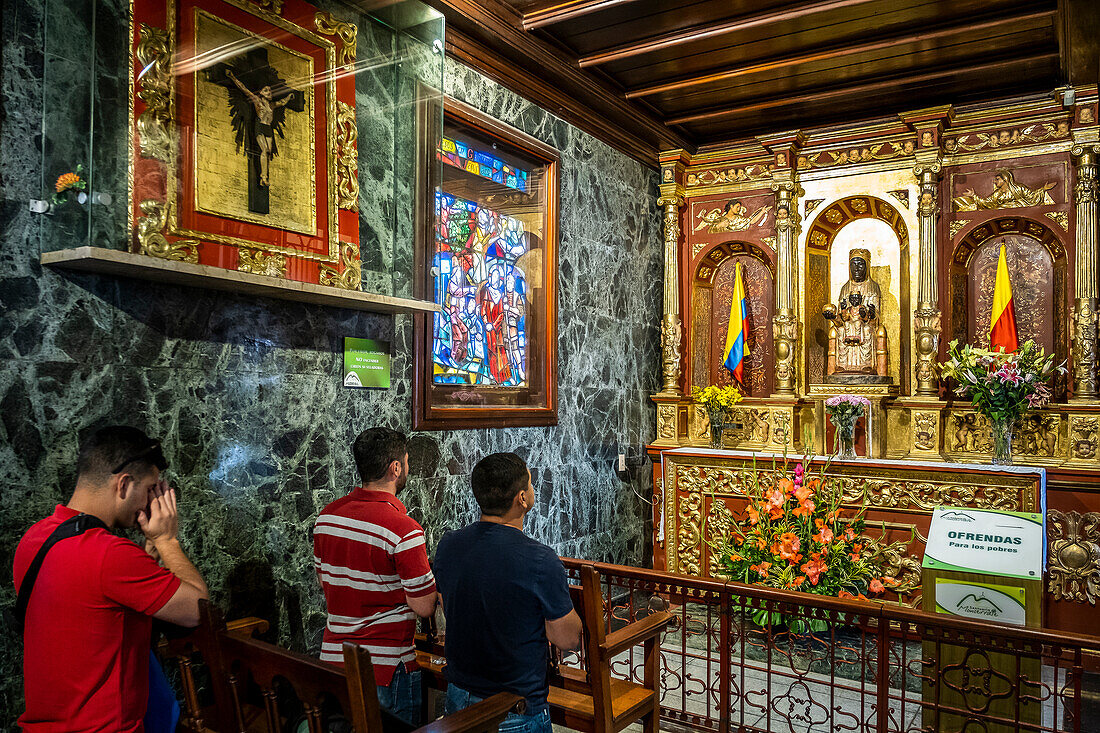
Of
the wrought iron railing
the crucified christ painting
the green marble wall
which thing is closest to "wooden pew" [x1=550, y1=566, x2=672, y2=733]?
the wrought iron railing

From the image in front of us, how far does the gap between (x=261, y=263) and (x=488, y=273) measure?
227 cm

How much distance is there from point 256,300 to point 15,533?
4.68 ft

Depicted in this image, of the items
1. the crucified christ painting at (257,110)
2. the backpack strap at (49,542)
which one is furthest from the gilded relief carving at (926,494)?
the backpack strap at (49,542)

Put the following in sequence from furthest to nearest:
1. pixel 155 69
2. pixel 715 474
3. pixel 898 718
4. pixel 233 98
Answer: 1. pixel 715 474
2. pixel 898 718
3. pixel 233 98
4. pixel 155 69

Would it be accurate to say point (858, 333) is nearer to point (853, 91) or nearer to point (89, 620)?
point (853, 91)

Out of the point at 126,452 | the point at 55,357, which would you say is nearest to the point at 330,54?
the point at 55,357

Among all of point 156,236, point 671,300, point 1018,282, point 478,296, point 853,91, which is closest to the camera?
point 156,236

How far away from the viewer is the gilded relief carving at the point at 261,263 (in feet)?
11.4

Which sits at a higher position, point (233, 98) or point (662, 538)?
point (233, 98)

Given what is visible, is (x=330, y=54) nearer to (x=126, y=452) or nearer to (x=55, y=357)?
(x=55, y=357)

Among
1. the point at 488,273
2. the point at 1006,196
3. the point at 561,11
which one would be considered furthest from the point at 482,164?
the point at 1006,196

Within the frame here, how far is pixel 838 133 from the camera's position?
7.34 m

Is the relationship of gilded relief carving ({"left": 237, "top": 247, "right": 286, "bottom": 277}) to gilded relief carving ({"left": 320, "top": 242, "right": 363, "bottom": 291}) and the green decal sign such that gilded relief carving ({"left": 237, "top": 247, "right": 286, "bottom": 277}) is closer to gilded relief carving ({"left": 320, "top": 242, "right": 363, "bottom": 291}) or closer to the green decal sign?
gilded relief carving ({"left": 320, "top": 242, "right": 363, "bottom": 291})

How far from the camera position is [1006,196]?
21.9 feet
